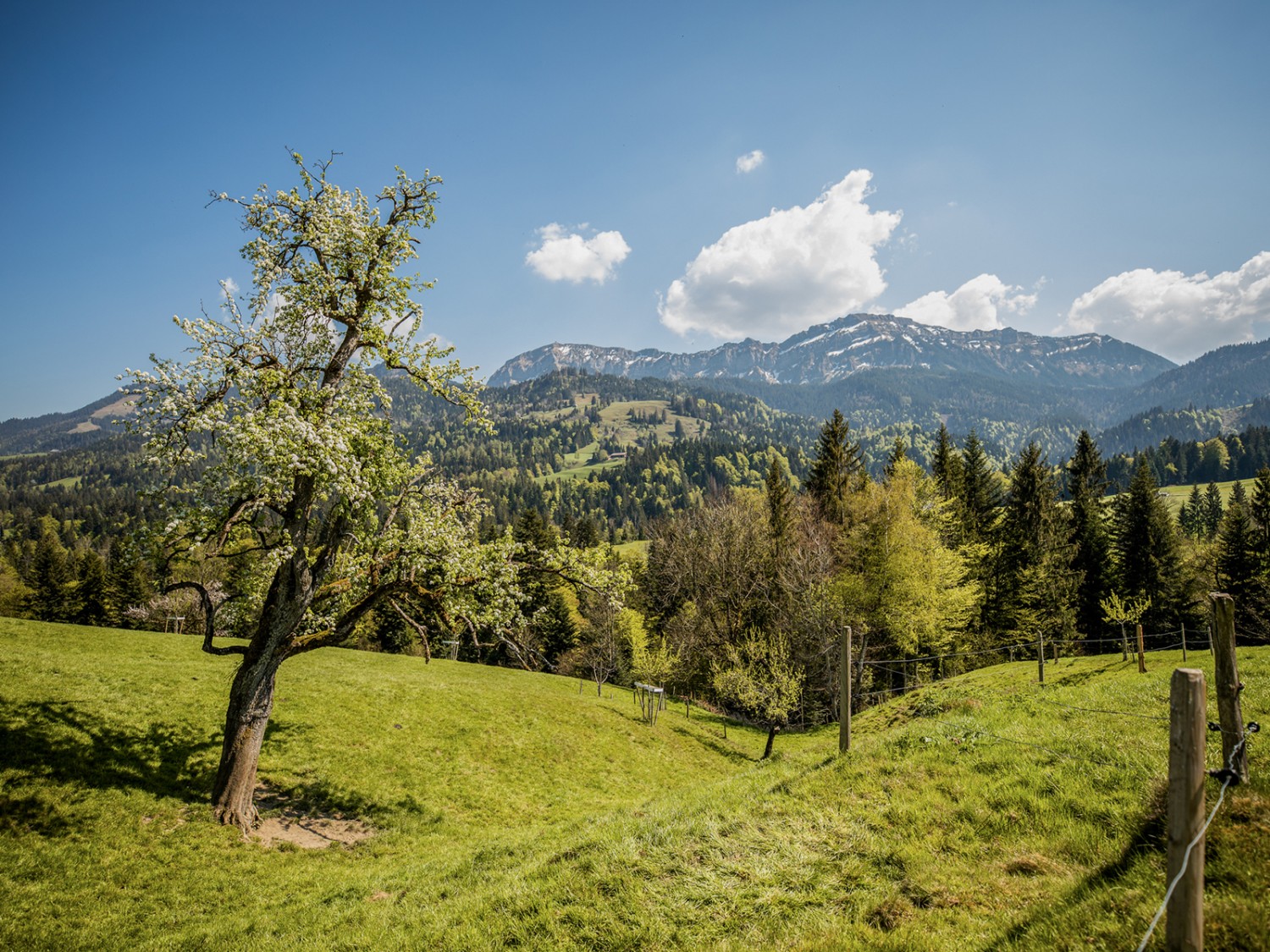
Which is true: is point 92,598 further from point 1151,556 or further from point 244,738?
point 1151,556

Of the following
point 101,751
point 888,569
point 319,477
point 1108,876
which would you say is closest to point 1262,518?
point 888,569

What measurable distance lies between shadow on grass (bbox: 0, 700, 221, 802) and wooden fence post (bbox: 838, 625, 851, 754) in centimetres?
1697

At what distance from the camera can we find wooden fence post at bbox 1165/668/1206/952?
15.5 feet

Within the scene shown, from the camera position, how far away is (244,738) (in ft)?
45.1

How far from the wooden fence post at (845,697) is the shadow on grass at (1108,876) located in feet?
18.9

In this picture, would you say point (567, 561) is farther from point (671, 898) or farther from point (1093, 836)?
point (1093, 836)

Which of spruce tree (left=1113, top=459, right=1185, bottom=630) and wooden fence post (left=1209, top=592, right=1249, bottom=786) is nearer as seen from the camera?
wooden fence post (left=1209, top=592, right=1249, bottom=786)

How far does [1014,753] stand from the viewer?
37.0 ft

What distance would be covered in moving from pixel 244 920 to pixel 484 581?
781cm

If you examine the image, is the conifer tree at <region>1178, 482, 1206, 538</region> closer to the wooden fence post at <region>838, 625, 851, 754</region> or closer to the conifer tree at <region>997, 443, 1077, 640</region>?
the conifer tree at <region>997, 443, 1077, 640</region>

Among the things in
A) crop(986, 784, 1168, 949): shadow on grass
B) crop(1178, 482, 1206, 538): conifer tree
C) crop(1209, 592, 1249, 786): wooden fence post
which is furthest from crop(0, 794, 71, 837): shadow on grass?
crop(1178, 482, 1206, 538): conifer tree

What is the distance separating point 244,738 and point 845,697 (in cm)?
1548

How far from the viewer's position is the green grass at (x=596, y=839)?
704cm

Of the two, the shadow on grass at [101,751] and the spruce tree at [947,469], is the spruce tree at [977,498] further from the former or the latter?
the shadow on grass at [101,751]
